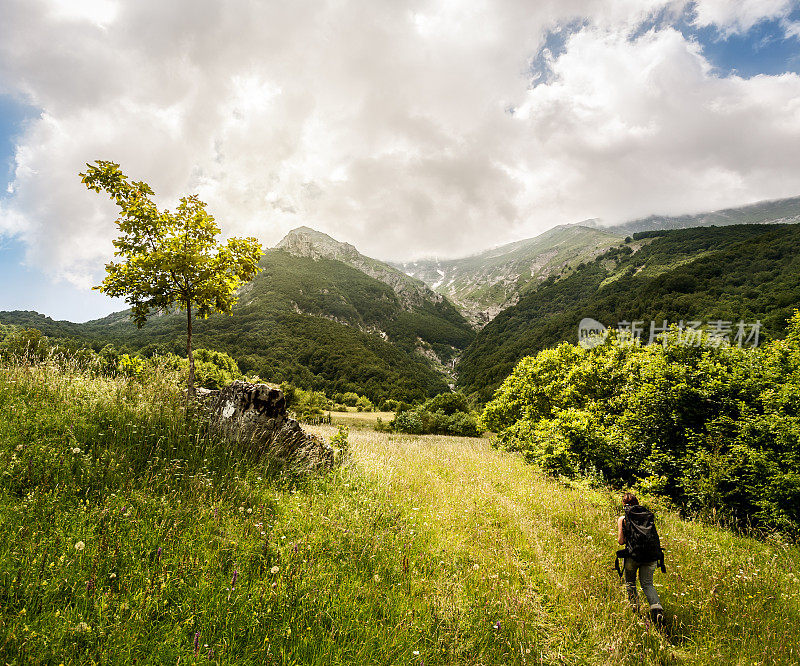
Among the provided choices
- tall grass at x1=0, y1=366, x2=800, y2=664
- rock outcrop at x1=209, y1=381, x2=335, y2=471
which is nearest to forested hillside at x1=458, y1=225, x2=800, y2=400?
tall grass at x1=0, y1=366, x2=800, y2=664

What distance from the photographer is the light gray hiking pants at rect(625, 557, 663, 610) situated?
15.3 feet

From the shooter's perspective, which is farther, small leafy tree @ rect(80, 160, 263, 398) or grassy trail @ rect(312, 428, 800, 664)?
small leafy tree @ rect(80, 160, 263, 398)

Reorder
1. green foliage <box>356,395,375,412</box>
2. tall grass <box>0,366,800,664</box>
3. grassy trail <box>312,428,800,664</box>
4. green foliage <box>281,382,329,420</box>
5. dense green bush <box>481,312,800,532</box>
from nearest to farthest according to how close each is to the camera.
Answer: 1. tall grass <box>0,366,800,664</box>
2. grassy trail <box>312,428,800,664</box>
3. dense green bush <box>481,312,800,532</box>
4. green foliage <box>281,382,329,420</box>
5. green foliage <box>356,395,375,412</box>

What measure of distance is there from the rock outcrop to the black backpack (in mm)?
5777

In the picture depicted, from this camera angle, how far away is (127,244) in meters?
6.97

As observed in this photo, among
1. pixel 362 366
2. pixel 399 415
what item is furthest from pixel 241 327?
pixel 399 415

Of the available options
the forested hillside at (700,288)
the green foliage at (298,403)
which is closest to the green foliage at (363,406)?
the forested hillside at (700,288)

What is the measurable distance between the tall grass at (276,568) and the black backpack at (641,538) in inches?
25.8

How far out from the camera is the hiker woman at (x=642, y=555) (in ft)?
15.4

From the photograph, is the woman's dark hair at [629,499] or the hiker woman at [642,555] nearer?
the hiker woman at [642,555]

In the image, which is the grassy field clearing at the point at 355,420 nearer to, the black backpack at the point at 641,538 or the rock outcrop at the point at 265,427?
the rock outcrop at the point at 265,427

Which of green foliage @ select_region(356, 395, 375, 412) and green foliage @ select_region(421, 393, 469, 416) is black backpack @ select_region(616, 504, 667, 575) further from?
green foliage @ select_region(356, 395, 375, 412)

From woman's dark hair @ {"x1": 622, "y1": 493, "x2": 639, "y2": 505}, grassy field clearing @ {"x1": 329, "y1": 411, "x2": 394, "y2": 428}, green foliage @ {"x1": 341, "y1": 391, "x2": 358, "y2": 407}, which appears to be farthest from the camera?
green foliage @ {"x1": 341, "y1": 391, "x2": 358, "y2": 407}

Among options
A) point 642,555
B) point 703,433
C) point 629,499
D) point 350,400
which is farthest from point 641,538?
point 350,400
